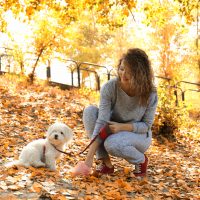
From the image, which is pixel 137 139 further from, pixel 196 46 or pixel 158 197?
pixel 196 46

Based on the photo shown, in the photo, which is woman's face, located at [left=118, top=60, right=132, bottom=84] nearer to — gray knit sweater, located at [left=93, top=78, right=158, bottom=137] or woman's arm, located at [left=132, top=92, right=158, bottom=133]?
gray knit sweater, located at [left=93, top=78, right=158, bottom=137]

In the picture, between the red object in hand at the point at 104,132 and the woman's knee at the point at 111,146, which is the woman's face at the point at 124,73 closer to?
the red object in hand at the point at 104,132

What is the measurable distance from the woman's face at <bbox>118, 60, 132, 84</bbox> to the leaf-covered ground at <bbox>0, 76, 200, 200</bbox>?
1.12 m

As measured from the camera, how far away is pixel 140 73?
174 inches

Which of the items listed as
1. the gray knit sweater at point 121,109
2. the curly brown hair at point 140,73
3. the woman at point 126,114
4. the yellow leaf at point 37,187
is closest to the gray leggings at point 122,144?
the woman at point 126,114

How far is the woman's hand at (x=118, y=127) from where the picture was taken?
A: 14.9 feet

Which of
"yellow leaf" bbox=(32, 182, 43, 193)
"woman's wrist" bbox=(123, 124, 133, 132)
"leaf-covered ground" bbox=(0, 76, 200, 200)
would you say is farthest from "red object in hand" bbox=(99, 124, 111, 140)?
"yellow leaf" bbox=(32, 182, 43, 193)

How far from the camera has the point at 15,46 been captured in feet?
41.9

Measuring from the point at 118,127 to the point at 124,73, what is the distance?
624mm

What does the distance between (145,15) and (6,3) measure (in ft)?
10.3

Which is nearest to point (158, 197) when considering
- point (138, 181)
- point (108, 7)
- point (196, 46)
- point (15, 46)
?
point (138, 181)

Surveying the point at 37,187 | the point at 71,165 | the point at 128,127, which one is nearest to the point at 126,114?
the point at 128,127

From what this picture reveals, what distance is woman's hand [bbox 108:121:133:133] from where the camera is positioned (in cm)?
454

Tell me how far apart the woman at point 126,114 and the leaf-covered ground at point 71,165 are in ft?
Answer: 0.90
